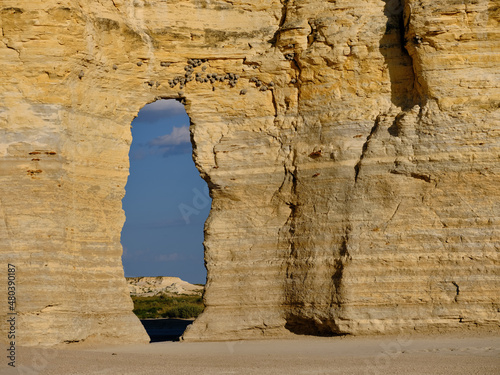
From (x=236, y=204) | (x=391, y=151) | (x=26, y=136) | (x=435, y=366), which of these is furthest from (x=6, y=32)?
(x=435, y=366)

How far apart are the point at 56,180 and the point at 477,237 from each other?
25.8 ft

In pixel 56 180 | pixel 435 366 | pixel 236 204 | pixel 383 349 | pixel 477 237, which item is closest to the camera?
pixel 435 366

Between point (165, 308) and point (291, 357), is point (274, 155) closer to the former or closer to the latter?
point (291, 357)

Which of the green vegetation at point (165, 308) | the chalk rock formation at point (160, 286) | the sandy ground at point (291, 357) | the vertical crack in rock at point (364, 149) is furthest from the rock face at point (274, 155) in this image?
the chalk rock formation at point (160, 286)

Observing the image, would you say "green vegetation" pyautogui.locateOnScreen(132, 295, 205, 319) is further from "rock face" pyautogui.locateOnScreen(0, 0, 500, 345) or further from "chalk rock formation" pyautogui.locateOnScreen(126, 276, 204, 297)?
"rock face" pyautogui.locateOnScreen(0, 0, 500, 345)

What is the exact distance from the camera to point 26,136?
48.7 ft

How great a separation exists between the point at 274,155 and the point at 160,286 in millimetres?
25514

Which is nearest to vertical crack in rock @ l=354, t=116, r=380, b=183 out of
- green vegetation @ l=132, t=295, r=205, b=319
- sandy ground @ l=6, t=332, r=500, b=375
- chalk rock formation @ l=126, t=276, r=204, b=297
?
sandy ground @ l=6, t=332, r=500, b=375

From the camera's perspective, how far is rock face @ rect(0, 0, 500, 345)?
14.2 metres

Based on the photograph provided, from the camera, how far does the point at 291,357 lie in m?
12.0

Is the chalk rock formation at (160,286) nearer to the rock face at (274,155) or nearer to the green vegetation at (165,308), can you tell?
the green vegetation at (165,308)

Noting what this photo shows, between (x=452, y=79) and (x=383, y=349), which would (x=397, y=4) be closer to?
(x=452, y=79)

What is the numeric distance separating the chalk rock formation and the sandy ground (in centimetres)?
2444

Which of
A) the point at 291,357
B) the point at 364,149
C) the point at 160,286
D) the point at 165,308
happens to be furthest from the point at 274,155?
the point at 160,286
